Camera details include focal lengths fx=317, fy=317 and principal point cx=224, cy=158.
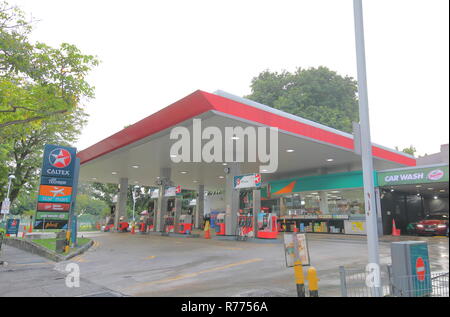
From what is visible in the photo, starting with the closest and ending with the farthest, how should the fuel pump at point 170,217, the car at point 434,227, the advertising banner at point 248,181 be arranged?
the advertising banner at point 248,181, the car at point 434,227, the fuel pump at point 170,217

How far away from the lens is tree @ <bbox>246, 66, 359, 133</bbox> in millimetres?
36750

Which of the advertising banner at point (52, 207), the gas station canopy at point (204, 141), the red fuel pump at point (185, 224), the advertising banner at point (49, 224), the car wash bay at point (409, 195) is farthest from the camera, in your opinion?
the red fuel pump at point (185, 224)

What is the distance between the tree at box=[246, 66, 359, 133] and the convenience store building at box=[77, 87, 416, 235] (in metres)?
12.4

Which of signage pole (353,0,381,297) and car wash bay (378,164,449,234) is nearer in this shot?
signage pole (353,0,381,297)

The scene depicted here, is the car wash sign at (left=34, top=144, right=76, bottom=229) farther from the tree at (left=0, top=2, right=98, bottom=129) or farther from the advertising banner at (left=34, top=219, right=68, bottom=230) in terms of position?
the tree at (left=0, top=2, right=98, bottom=129)

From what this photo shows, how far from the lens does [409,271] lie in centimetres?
504

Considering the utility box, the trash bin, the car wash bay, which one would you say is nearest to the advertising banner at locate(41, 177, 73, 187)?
the trash bin

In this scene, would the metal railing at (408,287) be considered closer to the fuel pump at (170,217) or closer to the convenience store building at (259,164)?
the convenience store building at (259,164)

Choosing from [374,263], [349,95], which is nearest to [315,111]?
[349,95]

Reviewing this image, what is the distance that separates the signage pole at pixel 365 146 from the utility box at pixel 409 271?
0.54 meters

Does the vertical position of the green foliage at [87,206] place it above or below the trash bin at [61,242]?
above

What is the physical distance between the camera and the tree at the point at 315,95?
36.8 m

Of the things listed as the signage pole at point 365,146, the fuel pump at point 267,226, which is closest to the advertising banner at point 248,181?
the fuel pump at point 267,226
